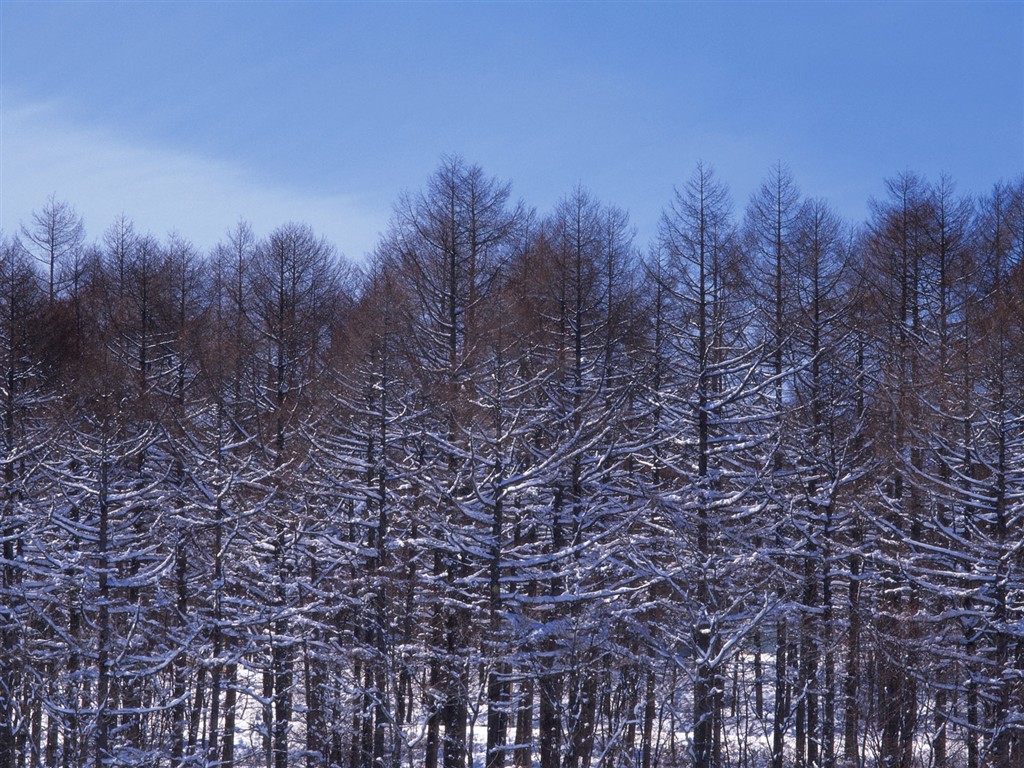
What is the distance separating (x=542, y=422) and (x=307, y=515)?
22.1 feet

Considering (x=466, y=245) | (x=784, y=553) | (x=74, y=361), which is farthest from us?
(x=74, y=361)

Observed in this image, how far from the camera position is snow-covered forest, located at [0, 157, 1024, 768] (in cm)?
2116

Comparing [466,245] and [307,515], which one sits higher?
[466,245]

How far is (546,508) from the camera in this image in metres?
21.8

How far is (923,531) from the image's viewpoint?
25.7 metres

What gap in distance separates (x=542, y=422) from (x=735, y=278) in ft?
18.7

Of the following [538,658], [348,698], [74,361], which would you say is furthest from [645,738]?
[74,361]

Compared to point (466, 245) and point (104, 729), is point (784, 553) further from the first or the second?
point (104, 729)

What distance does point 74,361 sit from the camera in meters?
27.9

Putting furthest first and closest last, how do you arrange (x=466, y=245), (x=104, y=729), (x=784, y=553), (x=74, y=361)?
(x=74, y=361), (x=466, y=245), (x=784, y=553), (x=104, y=729)

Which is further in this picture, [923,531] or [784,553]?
[923,531]

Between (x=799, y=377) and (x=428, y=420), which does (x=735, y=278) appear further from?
(x=428, y=420)

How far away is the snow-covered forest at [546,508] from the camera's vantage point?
21156mm

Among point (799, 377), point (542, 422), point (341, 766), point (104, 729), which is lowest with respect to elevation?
point (341, 766)
